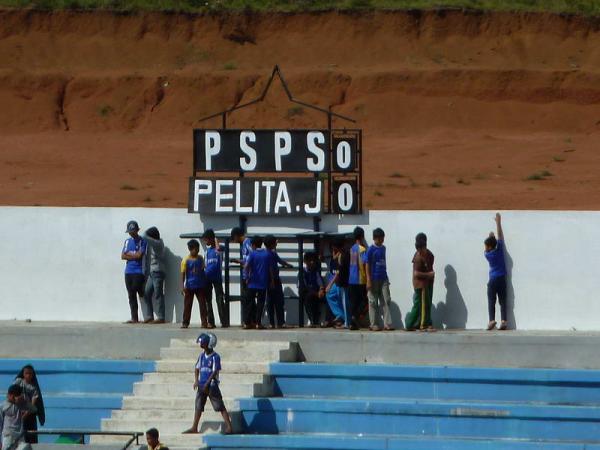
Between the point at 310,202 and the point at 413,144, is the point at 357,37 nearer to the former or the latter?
the point at 413,144

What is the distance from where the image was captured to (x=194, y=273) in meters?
22.0

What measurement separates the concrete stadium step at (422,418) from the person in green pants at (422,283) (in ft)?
7.34

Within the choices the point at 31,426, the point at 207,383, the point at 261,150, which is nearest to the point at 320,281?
the point at 261,150

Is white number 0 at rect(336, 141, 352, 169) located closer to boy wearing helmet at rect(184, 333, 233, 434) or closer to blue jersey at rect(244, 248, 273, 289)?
blue jersey at rect(244, 248, 273, 289)

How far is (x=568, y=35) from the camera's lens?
53281 millimetres

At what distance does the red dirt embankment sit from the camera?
45.3 m

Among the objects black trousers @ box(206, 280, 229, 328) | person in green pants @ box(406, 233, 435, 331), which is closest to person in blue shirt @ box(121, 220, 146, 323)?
black trousers @ box(206, 280, 229, 328)

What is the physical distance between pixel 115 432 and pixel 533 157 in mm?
28377

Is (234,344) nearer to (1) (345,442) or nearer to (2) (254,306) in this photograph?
(2) (254,306)

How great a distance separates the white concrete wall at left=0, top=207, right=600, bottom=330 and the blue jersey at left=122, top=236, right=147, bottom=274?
627 millimetres

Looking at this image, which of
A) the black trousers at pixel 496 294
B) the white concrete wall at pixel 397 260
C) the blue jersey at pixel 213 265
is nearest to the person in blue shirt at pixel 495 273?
the black trousers at pixel 496 294

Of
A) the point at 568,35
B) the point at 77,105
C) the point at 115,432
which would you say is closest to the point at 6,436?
the point at 115,432

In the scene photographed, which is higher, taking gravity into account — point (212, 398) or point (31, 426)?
point (212, 398)

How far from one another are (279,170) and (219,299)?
2.29 m
